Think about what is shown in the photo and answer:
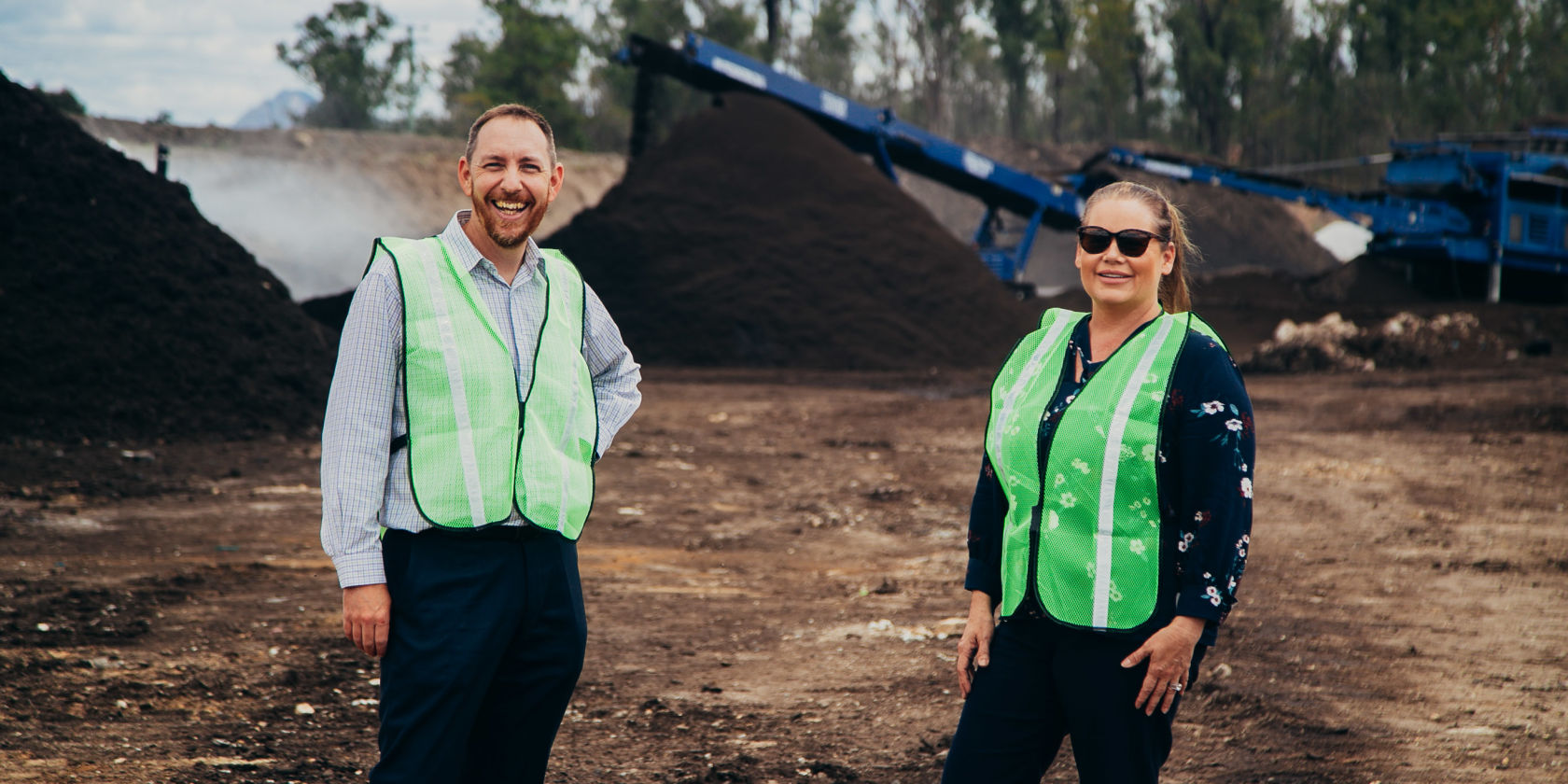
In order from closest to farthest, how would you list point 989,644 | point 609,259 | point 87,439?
point 989,644, point 87,439, point 609,259

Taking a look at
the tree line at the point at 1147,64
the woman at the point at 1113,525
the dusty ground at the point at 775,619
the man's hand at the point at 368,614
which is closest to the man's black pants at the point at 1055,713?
the woman at the point at 1113,525

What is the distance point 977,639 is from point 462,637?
966 mm

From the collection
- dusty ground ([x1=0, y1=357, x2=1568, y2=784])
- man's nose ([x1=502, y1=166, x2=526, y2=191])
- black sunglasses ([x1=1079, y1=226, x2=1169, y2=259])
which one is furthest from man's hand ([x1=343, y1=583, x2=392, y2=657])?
dusty ground ([x1=0, y1=357, x2=1568, y2=784])

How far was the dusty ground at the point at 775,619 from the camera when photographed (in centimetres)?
388

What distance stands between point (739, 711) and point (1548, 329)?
1713cm

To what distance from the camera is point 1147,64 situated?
157 feet

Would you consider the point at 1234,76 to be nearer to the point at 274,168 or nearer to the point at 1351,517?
the point at 274,168

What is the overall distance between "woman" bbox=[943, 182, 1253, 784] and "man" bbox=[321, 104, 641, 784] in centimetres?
81

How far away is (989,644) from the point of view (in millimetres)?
2297

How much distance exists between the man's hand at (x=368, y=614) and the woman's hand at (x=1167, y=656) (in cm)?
129

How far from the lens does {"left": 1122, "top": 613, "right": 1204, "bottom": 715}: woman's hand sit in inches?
81.2

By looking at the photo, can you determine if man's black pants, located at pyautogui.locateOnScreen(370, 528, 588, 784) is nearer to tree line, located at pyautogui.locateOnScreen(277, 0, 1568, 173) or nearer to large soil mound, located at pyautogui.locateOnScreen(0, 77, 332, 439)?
large soil mound, located at pyautogui.locateOnScreen(0, 77, 332, 439)

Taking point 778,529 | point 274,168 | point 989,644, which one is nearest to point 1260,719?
point 989,644

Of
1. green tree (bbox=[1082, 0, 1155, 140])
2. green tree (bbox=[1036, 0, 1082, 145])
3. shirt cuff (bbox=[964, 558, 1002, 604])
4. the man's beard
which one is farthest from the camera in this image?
green tree (bbox=[1036, 0, 1082, 145])
